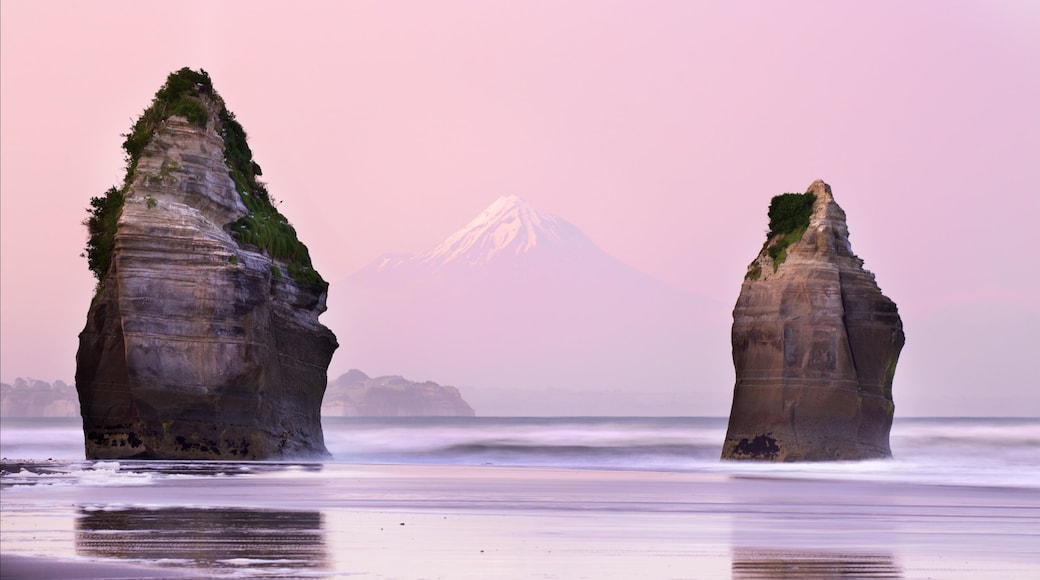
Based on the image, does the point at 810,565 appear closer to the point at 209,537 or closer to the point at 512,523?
the point at 512,523

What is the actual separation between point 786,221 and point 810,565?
37966 mm

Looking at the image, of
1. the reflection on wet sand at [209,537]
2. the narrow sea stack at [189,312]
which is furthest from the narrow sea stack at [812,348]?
the reflection on wet sand at [209,537]

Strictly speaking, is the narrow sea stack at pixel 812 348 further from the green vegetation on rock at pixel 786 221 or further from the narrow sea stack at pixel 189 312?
the narrow sea stack at pixel 189 312

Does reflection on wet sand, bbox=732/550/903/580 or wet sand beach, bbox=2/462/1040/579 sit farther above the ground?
wet sand beach, bbox=2/462/1040/579

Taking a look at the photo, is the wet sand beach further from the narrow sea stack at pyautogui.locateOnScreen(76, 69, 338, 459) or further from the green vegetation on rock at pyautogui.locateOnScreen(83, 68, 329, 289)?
the green vegetation on rock at pyautogui.locateOnScreen(83, 68, 329, 289)

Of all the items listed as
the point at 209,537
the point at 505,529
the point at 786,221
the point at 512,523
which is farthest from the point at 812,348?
the point at 209,537

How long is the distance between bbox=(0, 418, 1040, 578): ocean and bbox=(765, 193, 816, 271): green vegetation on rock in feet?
47.0

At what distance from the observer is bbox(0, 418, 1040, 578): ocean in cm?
1427

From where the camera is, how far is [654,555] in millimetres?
15391

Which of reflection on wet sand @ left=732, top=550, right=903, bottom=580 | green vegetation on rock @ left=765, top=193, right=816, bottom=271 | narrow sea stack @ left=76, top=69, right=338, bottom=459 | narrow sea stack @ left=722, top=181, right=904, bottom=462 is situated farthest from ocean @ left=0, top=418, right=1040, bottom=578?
green vegetation on rock @ left=765, top=193, right=816, bottom=271

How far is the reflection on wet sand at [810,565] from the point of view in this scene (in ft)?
45.3

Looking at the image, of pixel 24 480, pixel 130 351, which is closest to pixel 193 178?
pixel 130 351

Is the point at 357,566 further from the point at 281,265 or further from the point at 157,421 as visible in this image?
the point at 281,265

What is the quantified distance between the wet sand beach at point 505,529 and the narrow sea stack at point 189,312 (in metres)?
12.7
